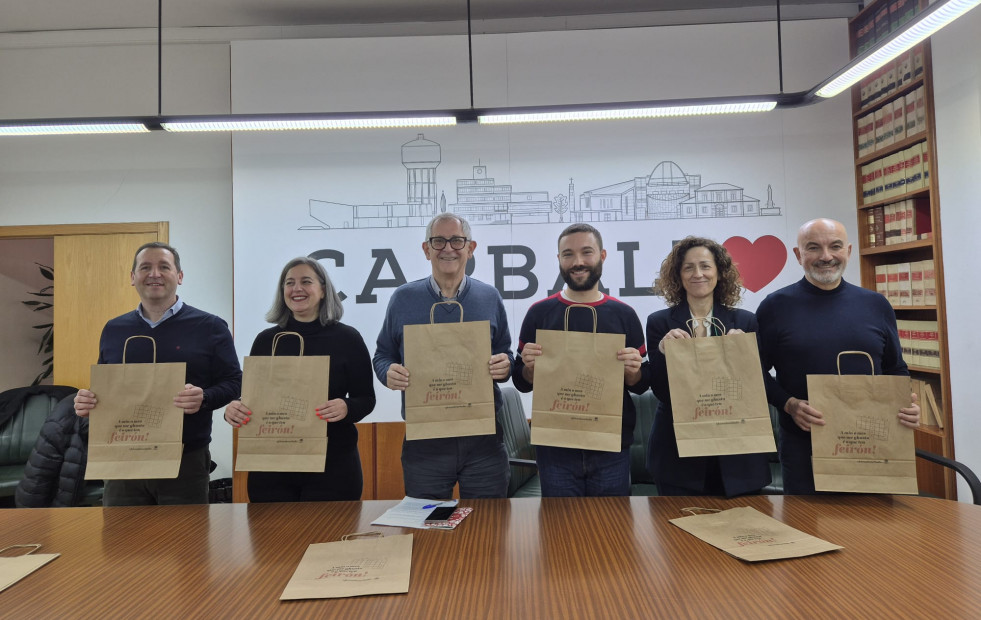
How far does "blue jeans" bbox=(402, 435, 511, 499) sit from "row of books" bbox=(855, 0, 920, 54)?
317 cm

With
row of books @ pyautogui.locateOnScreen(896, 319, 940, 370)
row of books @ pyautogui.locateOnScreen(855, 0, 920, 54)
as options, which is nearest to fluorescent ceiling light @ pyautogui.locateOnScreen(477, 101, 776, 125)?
row of books @ pyautogui.locateOnScreen(855, 0, 920, 54)

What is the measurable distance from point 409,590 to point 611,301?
1.28 meters

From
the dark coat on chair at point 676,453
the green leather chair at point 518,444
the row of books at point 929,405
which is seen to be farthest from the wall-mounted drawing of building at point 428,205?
the row of books at point 929,405

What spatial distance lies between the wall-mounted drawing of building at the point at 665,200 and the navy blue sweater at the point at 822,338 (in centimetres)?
191

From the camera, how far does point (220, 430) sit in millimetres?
4238

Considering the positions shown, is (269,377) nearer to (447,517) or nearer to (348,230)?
(447,517)

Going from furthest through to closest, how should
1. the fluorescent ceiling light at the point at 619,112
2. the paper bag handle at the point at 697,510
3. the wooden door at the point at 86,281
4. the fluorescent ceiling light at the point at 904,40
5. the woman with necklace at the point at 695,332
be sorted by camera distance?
the wooden door at the point at 86,281
the fluorescent ceiling light at the point at 619,112
the woman with necklace at the point at 695,332
the fluorescent ceiling light at the point at 904,40
the paper bag handle at the point at 697,510

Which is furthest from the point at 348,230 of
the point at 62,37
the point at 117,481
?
the point at 62,37

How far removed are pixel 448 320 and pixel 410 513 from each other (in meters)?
0.76

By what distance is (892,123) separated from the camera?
3482mm

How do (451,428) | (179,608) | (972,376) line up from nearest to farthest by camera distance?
(179,608)
(451,428)
(972,376)

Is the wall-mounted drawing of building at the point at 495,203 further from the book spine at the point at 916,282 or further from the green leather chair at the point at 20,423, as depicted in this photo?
the green leather chair at the point at 20,423

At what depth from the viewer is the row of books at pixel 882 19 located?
131 inches

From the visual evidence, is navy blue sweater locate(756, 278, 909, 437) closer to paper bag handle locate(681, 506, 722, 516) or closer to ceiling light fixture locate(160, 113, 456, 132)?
paper bag handle locate(681, 506, 722, 516)
